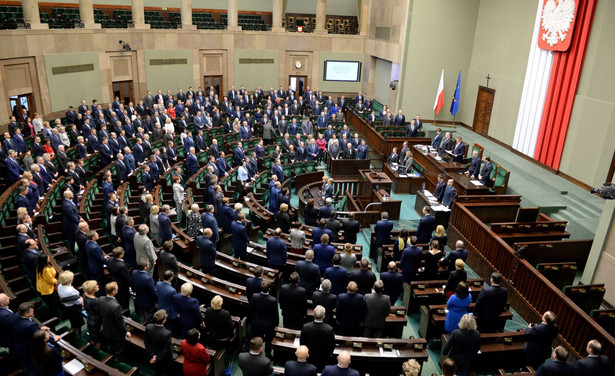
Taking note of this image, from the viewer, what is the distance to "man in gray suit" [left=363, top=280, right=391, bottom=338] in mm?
5766

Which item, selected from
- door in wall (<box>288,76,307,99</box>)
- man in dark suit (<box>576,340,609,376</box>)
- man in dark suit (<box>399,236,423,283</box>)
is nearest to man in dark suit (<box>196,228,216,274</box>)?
man in dark suit (<box>399,236,423,283</box>)

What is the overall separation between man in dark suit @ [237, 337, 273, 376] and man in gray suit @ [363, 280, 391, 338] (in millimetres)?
1894

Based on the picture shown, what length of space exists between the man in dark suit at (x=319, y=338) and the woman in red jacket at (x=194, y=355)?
44.8 inches

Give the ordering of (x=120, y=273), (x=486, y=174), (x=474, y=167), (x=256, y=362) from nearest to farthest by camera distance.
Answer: (x=256, y=362) < (x=120, y=273) < (x=486, y=174) < (x=474, y=167)

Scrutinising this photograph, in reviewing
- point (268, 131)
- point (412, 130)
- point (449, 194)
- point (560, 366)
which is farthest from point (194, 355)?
point (412, 130)

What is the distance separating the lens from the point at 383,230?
8.89m

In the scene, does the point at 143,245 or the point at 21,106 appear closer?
the point at 143,245

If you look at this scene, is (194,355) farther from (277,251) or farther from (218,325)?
(277,251)

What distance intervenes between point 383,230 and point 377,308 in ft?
10.5

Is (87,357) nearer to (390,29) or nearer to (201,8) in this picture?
(390,29)

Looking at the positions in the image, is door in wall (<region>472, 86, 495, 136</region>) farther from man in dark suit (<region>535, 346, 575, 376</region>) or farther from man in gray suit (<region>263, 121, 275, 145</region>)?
man in dark suit (<region>535, 346, 575, 376</region>)

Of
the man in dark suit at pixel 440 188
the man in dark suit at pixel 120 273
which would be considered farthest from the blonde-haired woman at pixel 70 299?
the man in dark suit at pixel 440 188

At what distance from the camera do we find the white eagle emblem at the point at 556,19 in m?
12.5

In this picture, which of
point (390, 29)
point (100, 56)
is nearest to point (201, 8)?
point (100, 56)
